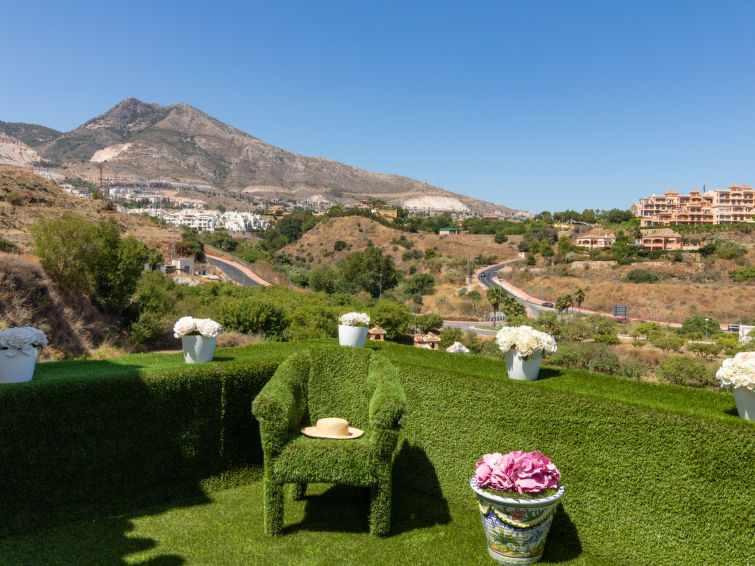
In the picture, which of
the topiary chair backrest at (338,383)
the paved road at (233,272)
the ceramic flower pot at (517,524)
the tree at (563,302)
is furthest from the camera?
the tree at (563,302)

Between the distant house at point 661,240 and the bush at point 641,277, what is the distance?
1398 cm

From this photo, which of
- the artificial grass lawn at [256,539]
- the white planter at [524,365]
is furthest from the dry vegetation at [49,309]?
the white planter at [524,365]

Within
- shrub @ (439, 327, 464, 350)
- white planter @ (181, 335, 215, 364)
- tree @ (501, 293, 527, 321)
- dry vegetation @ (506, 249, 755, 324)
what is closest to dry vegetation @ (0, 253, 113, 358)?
white planter @ (181, 335, 215, 364)

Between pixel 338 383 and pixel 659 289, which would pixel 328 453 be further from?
pixel 659 289

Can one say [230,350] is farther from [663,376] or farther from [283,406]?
[663,376]

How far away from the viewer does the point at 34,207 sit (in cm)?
3066

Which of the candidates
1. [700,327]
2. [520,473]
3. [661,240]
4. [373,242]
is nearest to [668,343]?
[700,327]

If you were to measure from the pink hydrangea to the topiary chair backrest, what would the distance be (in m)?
1.72

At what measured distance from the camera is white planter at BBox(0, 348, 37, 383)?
3.44 metres

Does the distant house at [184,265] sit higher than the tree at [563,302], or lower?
higher

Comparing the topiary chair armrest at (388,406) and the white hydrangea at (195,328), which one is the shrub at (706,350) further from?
the white hydrangea at (195,328)

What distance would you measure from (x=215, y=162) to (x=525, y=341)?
480 feet

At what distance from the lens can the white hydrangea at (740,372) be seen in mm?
2797

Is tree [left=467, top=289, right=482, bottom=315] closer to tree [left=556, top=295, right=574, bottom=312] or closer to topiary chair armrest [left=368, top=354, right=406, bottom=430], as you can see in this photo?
tree [left=556, top=295, right=574, bottom=312]
